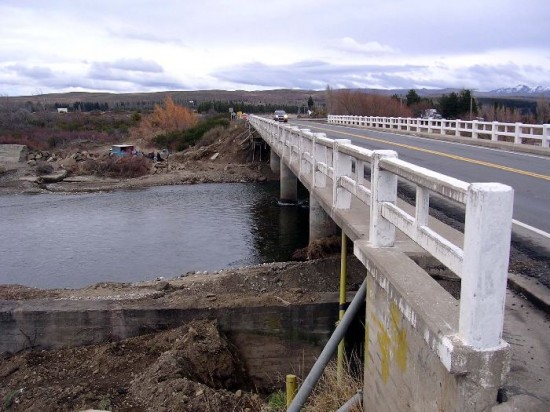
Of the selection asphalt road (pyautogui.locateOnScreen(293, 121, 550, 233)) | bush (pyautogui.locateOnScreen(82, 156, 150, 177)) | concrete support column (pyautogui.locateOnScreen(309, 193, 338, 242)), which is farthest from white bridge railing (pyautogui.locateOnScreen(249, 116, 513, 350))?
bush (pyautogui.locateOnScreen(82, 156, 150, 177))

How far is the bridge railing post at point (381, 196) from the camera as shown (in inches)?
216

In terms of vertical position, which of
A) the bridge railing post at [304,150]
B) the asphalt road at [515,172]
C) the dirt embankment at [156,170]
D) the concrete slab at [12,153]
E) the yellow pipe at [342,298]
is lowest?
the dirt embankment at [156,170]

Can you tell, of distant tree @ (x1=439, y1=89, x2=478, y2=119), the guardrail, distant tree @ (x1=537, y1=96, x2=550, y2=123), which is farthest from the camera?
distant tree @ (x1=439, y1=89, x2=478, y2=119)

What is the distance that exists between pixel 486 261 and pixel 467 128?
3213cm

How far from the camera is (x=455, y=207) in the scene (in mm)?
10531

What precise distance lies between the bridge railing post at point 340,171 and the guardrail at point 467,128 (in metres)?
15.5

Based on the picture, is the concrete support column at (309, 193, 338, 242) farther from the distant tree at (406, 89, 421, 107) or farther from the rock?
the distant tree at (406, 89, 421, 107)

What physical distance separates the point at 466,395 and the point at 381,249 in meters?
2.54

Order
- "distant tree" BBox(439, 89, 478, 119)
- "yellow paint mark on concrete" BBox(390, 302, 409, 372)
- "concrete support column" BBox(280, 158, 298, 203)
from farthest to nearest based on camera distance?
"distant tree" BBox(439, 89, 478, 119)
"concrete support column" BBox(280, 158, 298, 203)
"yellow paint mark on concrete" BBox(390, 302, 409, 372)

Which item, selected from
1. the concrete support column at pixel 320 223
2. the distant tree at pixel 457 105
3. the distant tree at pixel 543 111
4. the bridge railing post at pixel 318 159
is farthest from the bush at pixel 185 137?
the bridge railing post at pixel 318 159

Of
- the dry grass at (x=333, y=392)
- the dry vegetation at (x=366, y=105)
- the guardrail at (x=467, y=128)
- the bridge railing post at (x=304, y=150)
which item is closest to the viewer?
the dry grass at (x=333, y=392)

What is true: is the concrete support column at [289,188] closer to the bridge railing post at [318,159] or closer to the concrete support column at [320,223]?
the concrete support column at [320,223]

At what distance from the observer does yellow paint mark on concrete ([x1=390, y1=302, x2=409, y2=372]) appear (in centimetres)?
448

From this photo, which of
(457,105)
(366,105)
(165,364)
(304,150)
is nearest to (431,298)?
(165,364)
